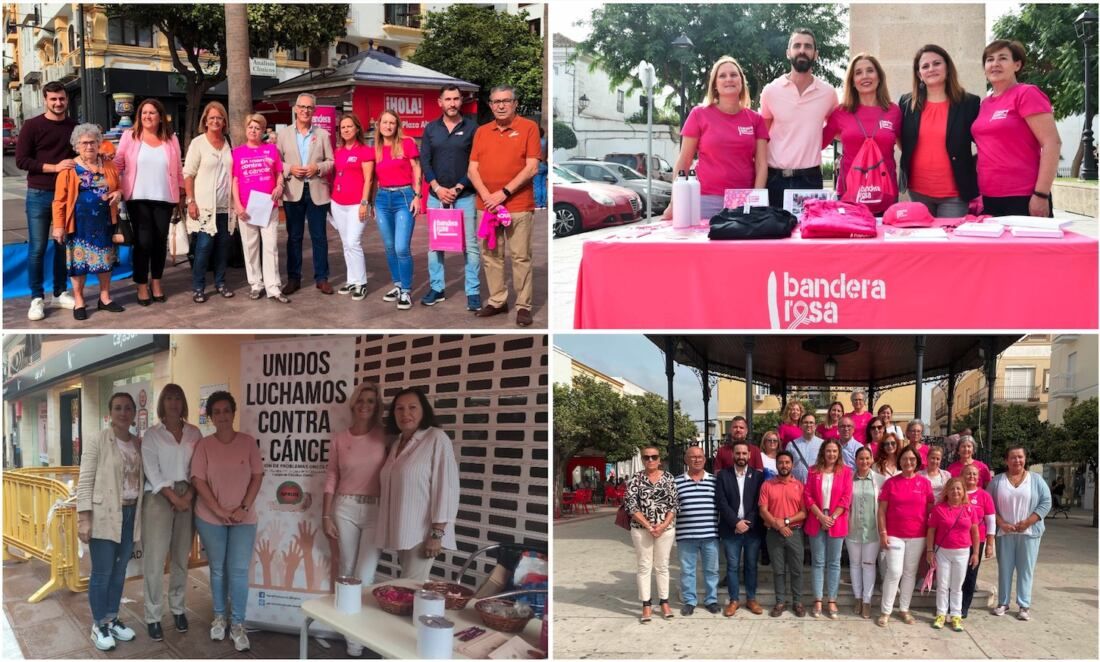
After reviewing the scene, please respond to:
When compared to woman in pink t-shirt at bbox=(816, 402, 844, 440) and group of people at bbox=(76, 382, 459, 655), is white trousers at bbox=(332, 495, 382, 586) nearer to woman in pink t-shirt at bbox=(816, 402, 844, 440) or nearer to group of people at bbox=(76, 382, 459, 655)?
group of people at bbox=(76, 382, 459, 655)

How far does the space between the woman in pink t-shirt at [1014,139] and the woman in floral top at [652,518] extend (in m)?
2.23

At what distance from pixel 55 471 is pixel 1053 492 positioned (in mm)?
6312

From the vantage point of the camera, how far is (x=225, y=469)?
17.3ft

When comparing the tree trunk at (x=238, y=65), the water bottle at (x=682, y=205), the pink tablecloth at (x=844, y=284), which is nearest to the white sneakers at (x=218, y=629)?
the pink tablecloth at (x=844, y=284)

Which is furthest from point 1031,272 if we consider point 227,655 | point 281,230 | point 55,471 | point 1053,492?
point 281,230

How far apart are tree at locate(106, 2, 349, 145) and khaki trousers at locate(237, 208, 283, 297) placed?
769cm

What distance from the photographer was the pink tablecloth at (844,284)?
4223 millimetres

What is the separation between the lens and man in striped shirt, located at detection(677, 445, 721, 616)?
212 inches

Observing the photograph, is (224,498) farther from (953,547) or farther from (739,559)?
(953,547)

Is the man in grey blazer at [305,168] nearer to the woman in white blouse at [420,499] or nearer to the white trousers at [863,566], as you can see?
the woman in white blouse at [420,499]

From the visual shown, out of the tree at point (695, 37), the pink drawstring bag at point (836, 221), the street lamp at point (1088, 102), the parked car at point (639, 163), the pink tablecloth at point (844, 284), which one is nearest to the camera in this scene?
the pink tablecloth at point (844, 284)

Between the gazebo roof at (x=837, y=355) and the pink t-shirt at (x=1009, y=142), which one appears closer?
the pink t-shirt at (x=1009, y=142)

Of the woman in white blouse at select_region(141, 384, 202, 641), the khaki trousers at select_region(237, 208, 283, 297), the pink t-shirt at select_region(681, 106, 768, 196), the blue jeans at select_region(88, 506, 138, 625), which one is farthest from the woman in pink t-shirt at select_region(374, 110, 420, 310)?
the blue jeans at select_region(88, 506, 138, 625)

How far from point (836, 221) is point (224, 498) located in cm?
345
